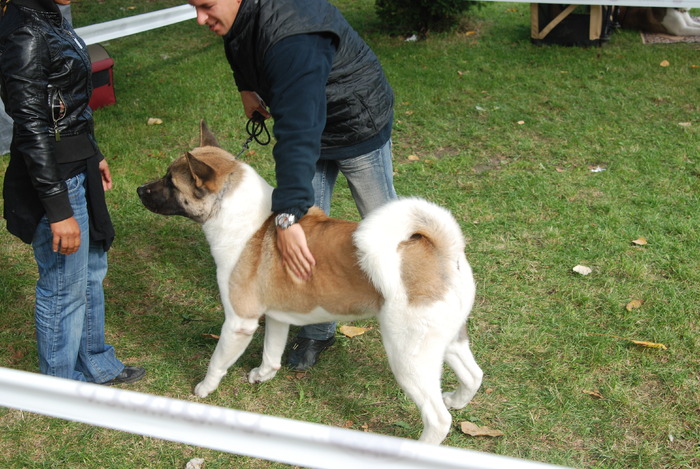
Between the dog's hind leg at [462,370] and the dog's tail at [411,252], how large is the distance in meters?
0.40

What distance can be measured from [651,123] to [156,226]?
5690mm

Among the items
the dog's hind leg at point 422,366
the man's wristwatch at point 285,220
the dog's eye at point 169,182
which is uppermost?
the man's wristwatch at point 285,220

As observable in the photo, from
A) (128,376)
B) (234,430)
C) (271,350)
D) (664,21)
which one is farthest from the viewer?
(664,21)

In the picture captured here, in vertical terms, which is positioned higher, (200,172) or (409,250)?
(200,172)

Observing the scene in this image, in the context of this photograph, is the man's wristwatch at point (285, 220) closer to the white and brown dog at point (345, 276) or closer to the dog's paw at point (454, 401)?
the white and brown dog at point (345, 276)

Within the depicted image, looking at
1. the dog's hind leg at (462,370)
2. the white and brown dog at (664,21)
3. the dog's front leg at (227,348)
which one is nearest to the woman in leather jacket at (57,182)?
the dog's front leg at (227,348)

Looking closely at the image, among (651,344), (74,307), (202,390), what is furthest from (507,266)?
(74,307)

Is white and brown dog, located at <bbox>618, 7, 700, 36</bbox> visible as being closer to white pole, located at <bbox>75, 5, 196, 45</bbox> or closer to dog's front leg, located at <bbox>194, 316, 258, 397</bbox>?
white pole, located at <bbox>75, 5, 196, 45</bbox>

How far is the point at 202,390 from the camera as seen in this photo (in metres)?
3.81

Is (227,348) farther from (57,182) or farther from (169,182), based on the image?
(57,182)

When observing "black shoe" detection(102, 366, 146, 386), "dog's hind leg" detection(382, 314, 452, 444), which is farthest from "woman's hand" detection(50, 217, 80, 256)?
"dog's hind leg" detection(382, 314, 452, 444)

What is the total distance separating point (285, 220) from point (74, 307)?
1367mm

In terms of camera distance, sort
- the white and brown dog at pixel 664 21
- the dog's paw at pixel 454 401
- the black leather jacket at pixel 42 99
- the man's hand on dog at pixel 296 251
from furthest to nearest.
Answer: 1. the white and brown dog at pixel 664 21
2. the dog's paw at pixel 454 401
3. the man's hand on dog at pixel 296 251
4. the black leather jacket at pixel 42 99

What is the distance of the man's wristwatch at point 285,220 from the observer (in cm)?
301
